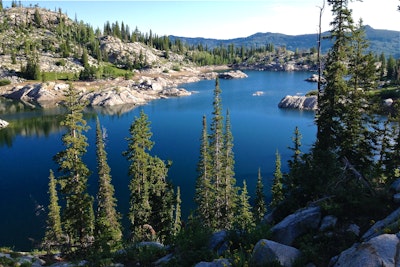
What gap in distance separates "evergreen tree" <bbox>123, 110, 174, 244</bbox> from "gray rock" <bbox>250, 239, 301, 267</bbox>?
29033 millimetres

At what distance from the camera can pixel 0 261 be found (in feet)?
59.0

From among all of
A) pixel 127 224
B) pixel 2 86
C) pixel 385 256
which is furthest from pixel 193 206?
pixel 2 86

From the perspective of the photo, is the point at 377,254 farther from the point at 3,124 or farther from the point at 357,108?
the point at 3,124

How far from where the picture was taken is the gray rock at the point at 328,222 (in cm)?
1274

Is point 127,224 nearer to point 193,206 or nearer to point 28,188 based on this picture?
point 193,206

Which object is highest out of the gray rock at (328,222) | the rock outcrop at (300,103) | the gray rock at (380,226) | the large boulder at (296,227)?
the gray rock at (380,226)

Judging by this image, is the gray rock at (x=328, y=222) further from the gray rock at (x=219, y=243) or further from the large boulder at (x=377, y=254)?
the gray rock at (x=219, y=243)

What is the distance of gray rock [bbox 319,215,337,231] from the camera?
1274 centimetres

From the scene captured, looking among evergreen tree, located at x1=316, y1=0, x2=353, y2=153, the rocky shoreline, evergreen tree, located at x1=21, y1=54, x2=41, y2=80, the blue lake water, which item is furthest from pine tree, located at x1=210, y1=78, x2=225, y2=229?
evergreen tree, located at x1=21, y1=54, x2=41, y2=80

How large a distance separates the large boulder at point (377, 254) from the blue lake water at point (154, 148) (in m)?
19.7

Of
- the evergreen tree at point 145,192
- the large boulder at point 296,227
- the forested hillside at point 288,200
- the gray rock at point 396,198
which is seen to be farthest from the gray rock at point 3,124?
the gray rock at point 396,198

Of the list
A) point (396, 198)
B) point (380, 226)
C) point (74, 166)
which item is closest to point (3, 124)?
point (74, 166)

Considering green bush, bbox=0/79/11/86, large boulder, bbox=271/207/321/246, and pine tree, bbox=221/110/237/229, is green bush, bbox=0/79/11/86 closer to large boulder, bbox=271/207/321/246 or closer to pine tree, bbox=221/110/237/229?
pine tree, bbox=221/110/237/229

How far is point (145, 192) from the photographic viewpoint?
39844 millimetres
